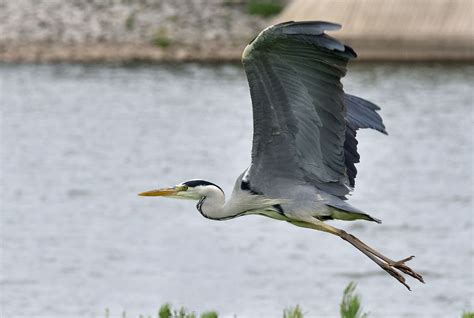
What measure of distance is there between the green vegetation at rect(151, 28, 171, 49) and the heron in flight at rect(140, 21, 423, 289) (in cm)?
3056

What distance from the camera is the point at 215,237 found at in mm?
17750

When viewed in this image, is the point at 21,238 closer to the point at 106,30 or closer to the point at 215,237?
the point at 215,237

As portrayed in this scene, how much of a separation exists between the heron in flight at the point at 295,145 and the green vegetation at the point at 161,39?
30.6m

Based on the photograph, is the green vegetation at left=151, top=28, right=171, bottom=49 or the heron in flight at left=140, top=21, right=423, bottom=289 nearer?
the heron in flight at left=140, top=21, right=423, bottom=289

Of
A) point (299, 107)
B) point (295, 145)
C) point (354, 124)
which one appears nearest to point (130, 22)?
point (354, 124)

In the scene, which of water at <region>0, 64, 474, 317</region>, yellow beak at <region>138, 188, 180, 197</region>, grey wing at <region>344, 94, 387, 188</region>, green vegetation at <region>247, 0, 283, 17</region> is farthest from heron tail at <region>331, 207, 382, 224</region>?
green vegetation at <region>247, 0, 283, 17</region>

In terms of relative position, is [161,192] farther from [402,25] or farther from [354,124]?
[402,25]

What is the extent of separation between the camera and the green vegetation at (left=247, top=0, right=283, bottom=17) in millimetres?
40156

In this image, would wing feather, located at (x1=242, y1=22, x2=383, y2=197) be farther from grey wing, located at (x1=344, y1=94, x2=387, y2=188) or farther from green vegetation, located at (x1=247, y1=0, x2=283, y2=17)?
green vegetation, located at (x1=247, y1=0, x2=283, y2=17)

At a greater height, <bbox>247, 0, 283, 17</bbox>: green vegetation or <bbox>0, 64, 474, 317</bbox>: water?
<bbox>0, 64, 474, 317</bbox>: water

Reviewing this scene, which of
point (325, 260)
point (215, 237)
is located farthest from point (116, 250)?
point (325, 260)

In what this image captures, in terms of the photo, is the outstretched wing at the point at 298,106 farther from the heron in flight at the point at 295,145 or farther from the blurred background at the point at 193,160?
the blurred background at the point at 193,160

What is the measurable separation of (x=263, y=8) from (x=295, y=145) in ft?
108

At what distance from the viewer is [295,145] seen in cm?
773
